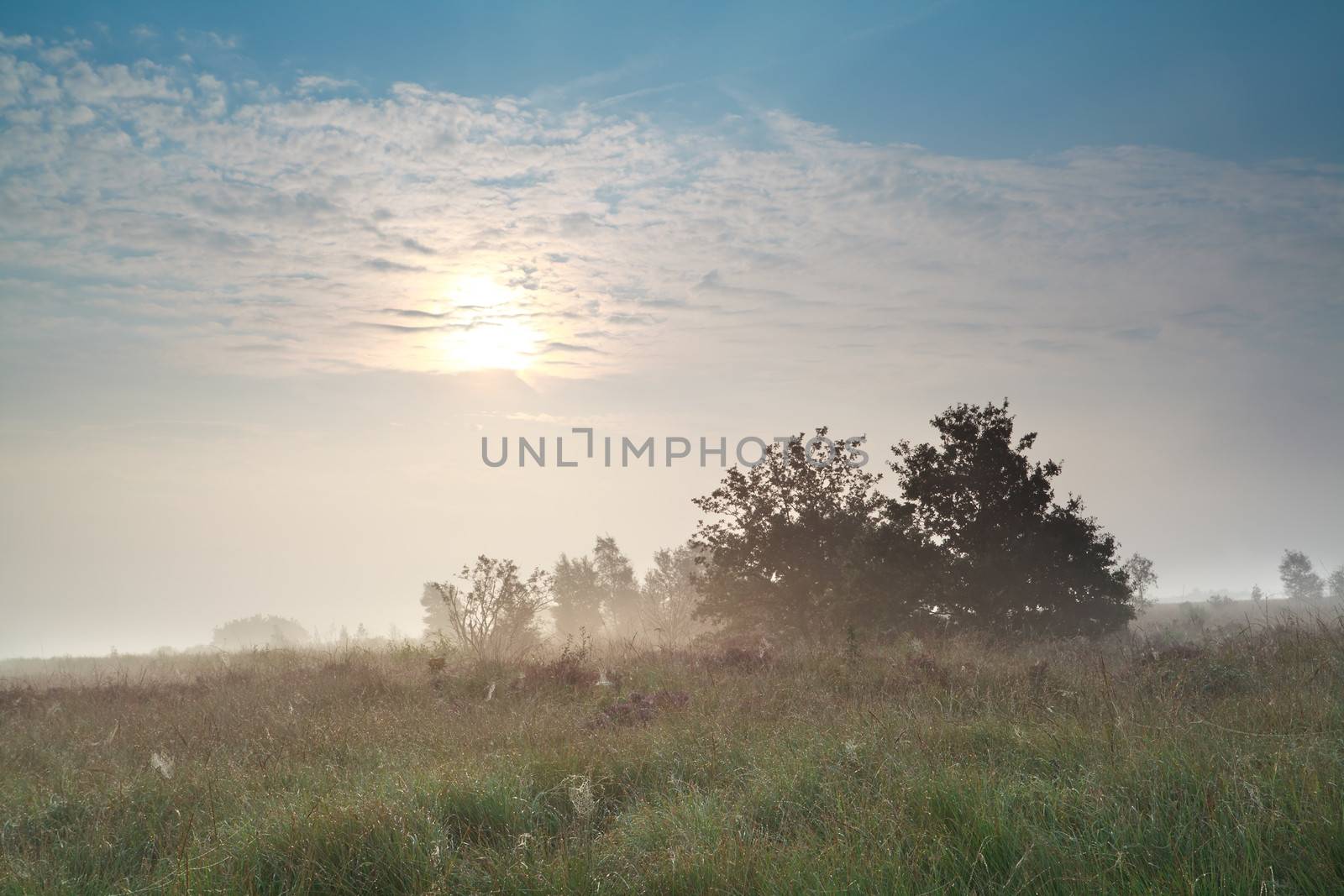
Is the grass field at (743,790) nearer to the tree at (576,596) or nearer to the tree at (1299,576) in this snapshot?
the tree at (576,596)

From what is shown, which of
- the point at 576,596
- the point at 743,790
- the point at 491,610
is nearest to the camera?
the point at 743,790

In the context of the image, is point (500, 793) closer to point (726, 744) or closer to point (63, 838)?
point (726, 744)

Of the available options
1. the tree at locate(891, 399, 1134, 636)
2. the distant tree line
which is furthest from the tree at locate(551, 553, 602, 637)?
the tree at locate(891, 399, 1134, 636)

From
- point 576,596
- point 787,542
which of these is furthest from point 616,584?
point 787,542

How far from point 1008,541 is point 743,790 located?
1956 cm

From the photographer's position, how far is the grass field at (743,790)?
12.9 feet

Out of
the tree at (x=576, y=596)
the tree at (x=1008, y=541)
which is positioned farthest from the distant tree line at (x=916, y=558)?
the tree at (x=576, y=596)

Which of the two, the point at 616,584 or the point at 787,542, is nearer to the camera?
the point at 787,542

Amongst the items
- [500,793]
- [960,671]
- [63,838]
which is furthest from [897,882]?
[960,671]

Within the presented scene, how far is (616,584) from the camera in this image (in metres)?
56.8

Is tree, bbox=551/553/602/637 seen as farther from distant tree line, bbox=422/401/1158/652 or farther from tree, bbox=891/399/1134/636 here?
tree, bbox=891/399/1134/636

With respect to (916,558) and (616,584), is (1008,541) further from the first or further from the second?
(616,584)

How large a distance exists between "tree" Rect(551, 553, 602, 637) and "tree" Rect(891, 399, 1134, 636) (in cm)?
3418

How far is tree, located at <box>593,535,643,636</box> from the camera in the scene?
2228 inches
